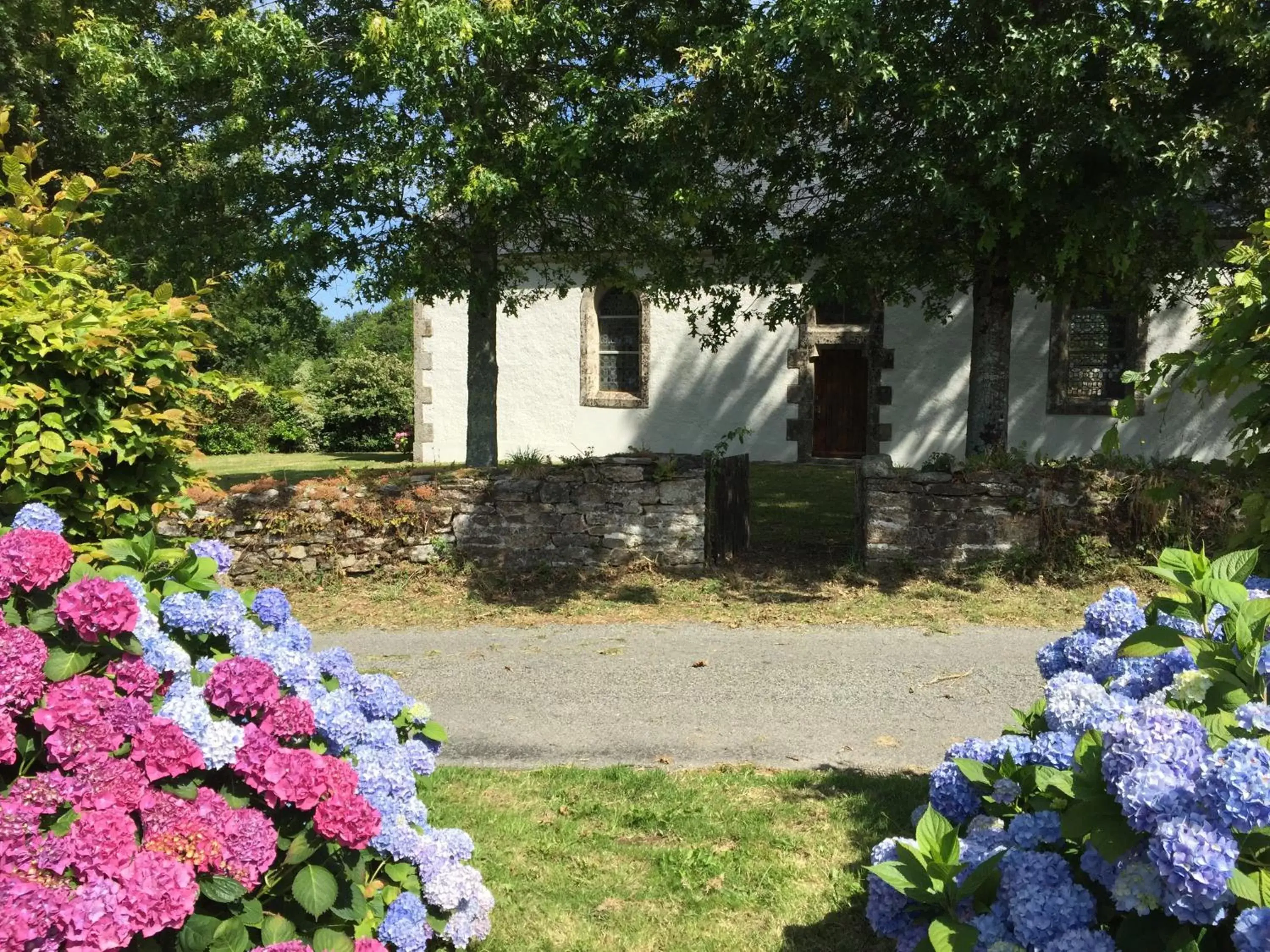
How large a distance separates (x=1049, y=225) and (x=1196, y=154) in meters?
1.48

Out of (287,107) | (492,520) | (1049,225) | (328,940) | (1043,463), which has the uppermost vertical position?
(287,107)

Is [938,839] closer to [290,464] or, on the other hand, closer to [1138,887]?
[1138,887]

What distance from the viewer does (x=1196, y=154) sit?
24.9 feet

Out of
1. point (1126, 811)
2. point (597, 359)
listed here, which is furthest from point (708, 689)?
point (597, 359)

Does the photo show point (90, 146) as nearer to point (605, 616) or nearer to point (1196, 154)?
point (605, 616)

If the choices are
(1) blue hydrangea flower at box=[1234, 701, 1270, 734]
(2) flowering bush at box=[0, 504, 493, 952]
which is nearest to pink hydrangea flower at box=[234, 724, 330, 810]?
(2) flowering bush at box=[0, 504, 493, 952]

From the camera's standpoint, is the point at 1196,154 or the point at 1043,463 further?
the point at 1043,463

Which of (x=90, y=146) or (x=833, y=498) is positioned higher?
(x=90, y=146)

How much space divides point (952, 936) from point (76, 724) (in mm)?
2062

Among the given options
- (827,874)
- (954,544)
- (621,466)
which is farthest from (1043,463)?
(827,874)

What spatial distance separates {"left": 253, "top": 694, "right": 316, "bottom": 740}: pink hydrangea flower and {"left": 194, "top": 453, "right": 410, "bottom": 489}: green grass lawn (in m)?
14.1

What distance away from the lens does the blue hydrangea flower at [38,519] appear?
113 inches

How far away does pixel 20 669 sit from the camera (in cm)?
221

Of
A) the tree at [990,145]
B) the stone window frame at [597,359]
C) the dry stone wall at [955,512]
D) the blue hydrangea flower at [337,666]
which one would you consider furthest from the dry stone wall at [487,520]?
the stone window frame at [597,359]
